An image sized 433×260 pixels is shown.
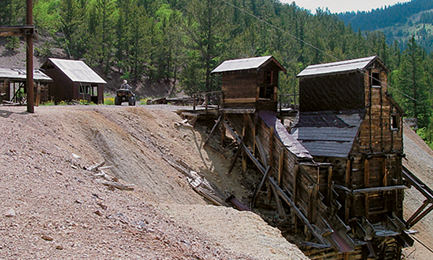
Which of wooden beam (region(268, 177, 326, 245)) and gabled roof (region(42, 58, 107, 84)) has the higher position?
gabled roof (region(42, 58, 107, 84))

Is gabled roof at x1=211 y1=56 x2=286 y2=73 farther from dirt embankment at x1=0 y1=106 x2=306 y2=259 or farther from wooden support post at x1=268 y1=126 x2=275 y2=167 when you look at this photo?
dirt embankment at x1=0 y1=106 x2=306 y2=259

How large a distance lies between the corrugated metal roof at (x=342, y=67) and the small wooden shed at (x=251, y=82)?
2.52m

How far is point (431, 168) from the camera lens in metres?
36.1

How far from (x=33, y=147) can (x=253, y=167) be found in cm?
1366

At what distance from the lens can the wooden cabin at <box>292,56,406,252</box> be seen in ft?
66.2

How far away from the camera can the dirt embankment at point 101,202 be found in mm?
7726

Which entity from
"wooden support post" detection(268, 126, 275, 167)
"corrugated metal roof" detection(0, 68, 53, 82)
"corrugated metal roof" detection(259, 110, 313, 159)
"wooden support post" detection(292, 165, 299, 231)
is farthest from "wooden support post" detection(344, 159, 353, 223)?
"corrugated metal roof" detection(0, 68, 53, 82)

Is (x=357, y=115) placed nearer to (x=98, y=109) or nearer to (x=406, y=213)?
(x=406, y=213)

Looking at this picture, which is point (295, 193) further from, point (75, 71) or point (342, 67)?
point (75, 71)

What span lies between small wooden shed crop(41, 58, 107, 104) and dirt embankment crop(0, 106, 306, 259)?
45.9 feet

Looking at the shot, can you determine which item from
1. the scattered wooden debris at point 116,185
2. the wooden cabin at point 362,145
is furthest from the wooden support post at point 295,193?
the scattered wooden debris at point 116,185

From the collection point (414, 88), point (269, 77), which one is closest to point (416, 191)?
point (269, 77)

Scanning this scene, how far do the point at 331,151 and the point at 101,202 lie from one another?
1437cm

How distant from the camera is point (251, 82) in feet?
74.7
